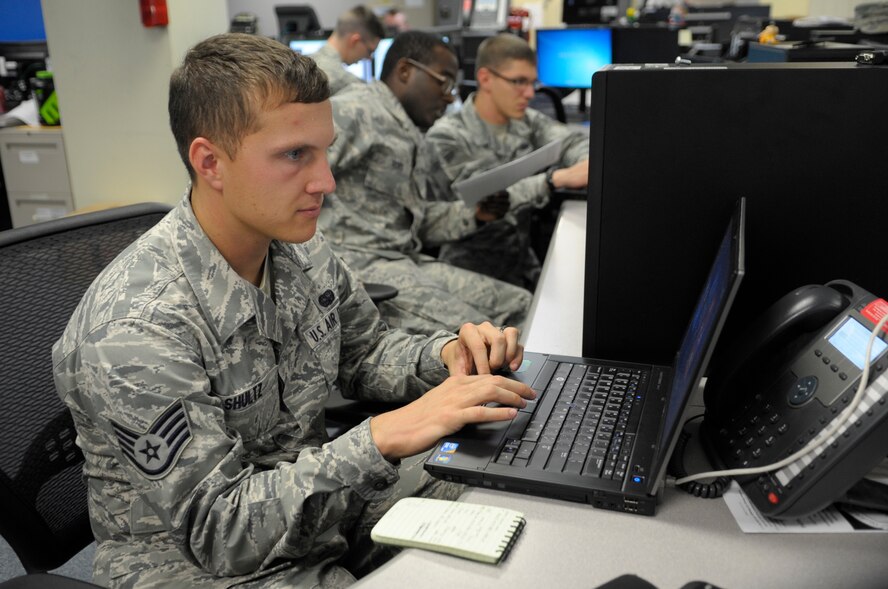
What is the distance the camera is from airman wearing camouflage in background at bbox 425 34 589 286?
2.85 meters

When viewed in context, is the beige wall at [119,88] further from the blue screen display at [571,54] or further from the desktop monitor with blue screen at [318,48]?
the blue screen display at [571,54]

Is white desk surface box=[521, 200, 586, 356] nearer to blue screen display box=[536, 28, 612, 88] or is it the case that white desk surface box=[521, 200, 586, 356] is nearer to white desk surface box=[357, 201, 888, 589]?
white desk surface box=[357, 201, 888, 589]

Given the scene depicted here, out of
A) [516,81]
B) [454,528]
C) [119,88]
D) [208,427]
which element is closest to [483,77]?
[516,81]

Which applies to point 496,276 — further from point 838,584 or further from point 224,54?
point 838,584

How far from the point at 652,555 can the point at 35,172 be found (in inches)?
139

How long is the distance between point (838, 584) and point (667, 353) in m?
0.46

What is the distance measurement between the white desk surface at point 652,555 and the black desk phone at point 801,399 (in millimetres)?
43

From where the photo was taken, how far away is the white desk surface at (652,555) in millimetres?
690

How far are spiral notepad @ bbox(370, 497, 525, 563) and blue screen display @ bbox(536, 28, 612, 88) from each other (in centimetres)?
348

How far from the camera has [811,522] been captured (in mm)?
756

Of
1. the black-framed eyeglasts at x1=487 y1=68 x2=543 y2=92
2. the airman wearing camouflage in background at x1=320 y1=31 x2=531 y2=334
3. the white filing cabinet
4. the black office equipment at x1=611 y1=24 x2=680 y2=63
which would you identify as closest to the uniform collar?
the airman wearing camouflage in background at x1=320 y1=31 x2=531 y2=334

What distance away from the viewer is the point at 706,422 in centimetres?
94

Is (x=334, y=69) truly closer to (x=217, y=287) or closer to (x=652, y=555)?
(x=217, y=287)

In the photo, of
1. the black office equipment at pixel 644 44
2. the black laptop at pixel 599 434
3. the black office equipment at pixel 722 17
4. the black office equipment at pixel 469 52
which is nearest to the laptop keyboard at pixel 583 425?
the black laptop at pixel 599 434
